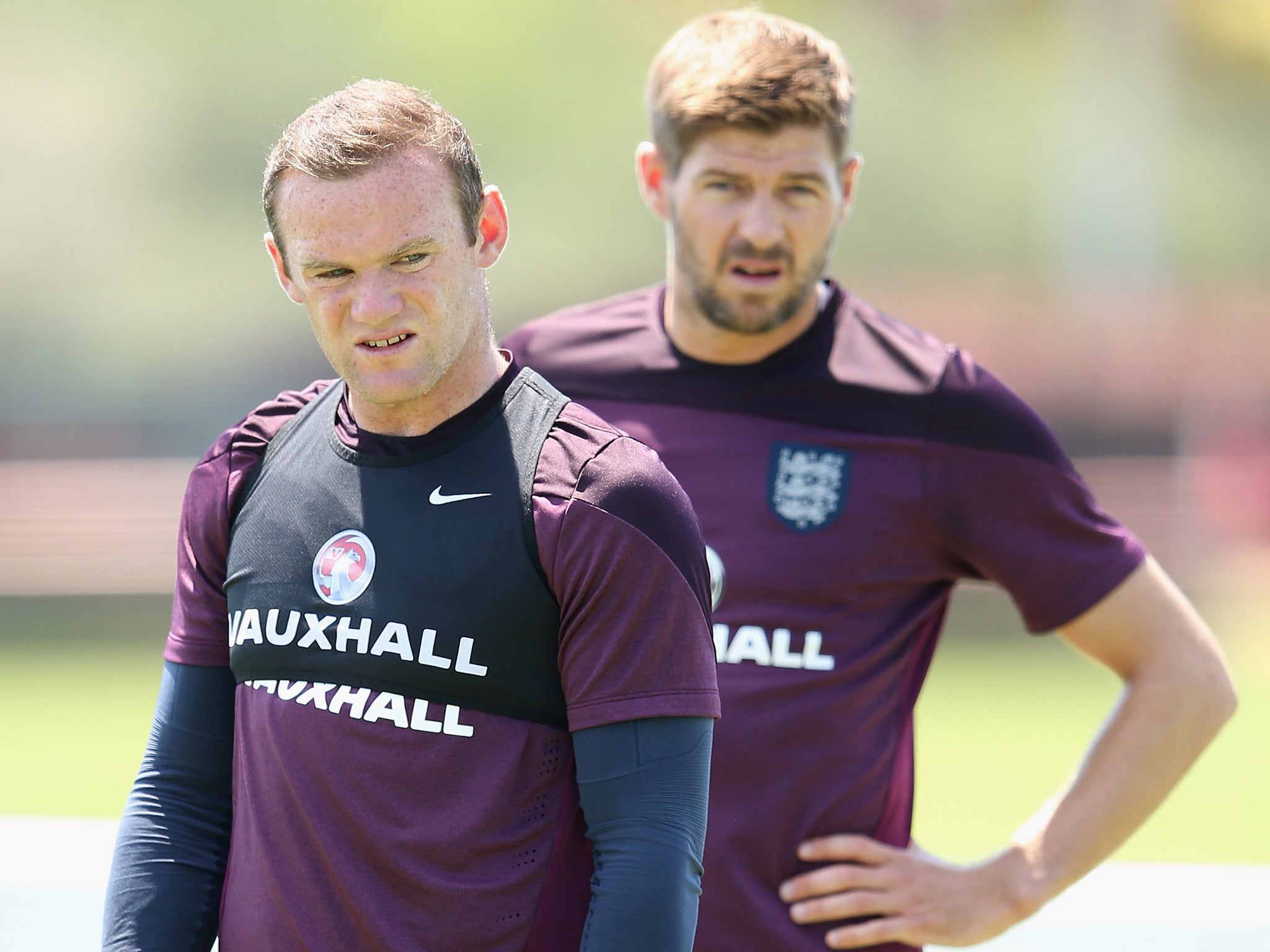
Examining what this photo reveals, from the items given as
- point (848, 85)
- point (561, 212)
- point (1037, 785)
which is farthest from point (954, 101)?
point (848, 85)

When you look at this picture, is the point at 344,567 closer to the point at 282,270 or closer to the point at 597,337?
the point at 282,270

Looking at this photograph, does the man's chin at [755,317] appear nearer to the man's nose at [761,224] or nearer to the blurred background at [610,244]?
the man's nose at [761,224]

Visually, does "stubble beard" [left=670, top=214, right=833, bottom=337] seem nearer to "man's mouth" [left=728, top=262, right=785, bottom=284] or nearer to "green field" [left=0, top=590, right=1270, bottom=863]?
"man's mouth" [left=728, top=262, right=785, bottom=284]

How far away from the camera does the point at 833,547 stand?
2.46 metres

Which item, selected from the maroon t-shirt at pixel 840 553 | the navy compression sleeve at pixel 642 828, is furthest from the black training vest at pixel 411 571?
the maroon t-shirt at pixel 840 553

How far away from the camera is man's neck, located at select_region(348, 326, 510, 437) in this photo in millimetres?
1786

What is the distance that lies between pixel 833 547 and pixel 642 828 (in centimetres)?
94

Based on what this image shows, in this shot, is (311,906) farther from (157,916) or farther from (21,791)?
(21,791)

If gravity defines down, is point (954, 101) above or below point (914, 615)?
above

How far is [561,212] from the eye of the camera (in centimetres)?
2741

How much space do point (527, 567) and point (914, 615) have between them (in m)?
1.02

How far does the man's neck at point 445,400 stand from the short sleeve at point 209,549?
17 centimetres

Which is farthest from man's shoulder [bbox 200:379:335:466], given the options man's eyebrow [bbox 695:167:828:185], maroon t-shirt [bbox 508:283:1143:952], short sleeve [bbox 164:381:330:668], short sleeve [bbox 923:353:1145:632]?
short sleeve [bbox 923:353:1145:632]

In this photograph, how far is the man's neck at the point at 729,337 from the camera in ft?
8.56
